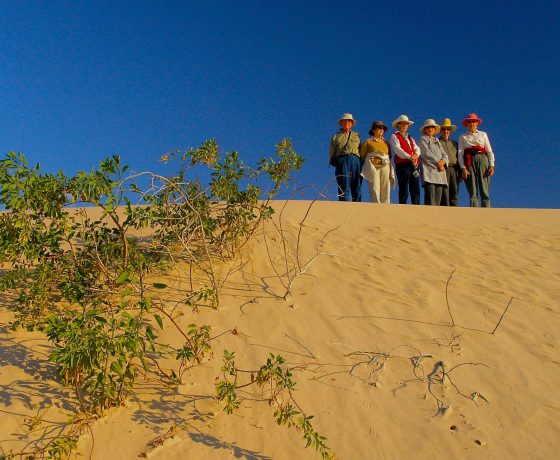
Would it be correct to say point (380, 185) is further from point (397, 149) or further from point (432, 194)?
point (432, 194)

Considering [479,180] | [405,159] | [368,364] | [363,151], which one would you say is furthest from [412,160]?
[368,364]

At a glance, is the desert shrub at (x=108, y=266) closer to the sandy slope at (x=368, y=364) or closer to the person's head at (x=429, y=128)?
the sandy slope at (x=368, y=364)

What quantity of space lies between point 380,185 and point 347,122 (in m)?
1.13

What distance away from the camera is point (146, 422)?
318 centimetres

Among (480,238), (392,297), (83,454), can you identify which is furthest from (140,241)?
(480,238)

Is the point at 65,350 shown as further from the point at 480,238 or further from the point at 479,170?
the point at 479,170

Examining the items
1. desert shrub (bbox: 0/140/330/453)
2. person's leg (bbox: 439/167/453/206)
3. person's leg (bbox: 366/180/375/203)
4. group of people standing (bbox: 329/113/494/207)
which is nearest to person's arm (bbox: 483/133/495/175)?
group of people standing (bbox: 329/113/494/207)

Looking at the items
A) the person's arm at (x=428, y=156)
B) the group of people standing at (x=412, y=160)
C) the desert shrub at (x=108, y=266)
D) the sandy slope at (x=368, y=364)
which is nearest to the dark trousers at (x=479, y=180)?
the group of people standing at (x=412, y=160)

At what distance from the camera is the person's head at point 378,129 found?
28.0 feet

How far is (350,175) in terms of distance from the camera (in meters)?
8.45

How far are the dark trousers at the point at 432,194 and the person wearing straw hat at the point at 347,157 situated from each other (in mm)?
1121

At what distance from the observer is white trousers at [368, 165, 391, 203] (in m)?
8.64

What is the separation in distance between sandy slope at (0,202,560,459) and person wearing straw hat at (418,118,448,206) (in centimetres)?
284

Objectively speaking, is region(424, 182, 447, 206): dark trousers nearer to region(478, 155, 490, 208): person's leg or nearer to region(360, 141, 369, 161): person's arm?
region(478, 155, 490, 208): person's leg
